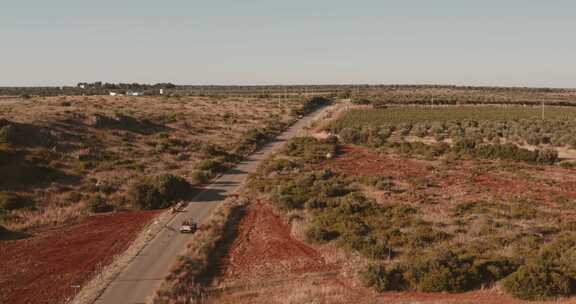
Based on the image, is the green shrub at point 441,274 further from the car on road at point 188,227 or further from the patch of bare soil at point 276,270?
the car on road at point 188,227

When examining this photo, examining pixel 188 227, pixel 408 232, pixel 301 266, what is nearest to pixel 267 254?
pixel 301 266

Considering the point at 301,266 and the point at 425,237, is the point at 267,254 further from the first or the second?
the point at 425,237

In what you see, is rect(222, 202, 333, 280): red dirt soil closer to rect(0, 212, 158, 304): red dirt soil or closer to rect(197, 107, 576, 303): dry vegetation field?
rect(197, 107, 576, 303): dry vegetation field

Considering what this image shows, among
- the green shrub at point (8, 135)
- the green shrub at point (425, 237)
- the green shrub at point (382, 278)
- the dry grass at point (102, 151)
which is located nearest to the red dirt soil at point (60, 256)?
the dry grass at point (102, 151)

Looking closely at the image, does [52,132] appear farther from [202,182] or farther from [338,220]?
[338,220]

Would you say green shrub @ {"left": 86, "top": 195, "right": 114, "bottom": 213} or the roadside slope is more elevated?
green shrub @ {"left": 86, "top": 195, "right": 114, "bottom": 213}

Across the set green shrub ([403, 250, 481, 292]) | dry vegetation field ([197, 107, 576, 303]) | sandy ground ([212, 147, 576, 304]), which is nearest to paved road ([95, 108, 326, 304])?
dry vegetation field ([197, 107, 576, 303])

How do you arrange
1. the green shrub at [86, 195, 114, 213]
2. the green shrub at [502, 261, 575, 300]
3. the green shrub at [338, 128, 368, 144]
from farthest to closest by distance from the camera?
the green shrub at [338, 128, 368, 144]
the green shrub at [86, 195, 114, 213]
the green shrub at [502, 261, 575, 300]
